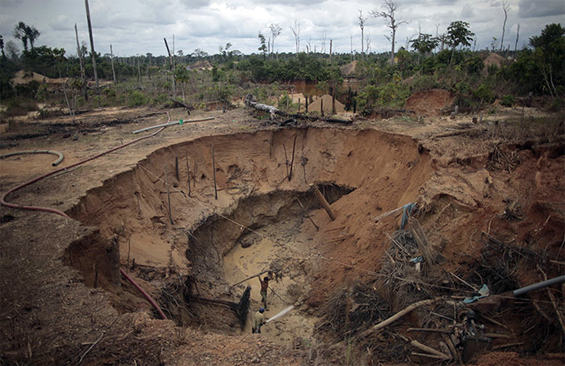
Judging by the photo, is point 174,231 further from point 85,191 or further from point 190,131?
point 190,131

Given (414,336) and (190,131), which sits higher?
(190,131)

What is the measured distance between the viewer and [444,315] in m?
5.48

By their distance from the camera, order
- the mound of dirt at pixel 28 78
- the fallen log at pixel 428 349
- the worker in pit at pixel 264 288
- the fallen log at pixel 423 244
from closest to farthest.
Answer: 1. the fallen log at pixel 428 349
2. the fallen log at pixel 423 244
3. the worker in pit at pixel 264 288
4. the mound of dirt at pixel 28 78

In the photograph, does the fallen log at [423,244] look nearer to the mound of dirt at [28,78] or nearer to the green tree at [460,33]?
the green tree at [460,33]

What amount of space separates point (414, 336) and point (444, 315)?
63 centimetres

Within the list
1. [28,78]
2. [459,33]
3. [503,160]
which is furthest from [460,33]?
[28,78]

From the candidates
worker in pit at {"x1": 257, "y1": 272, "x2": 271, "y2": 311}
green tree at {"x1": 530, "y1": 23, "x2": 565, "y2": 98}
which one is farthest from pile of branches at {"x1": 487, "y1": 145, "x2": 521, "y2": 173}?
green tree at {"x1": 530, "y1": 23, "x2": 565, "y2": 98}

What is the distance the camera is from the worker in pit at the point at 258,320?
8163mm

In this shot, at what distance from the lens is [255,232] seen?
10.2 metres

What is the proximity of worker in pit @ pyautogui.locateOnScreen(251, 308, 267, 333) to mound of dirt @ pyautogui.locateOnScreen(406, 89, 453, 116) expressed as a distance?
13574mm

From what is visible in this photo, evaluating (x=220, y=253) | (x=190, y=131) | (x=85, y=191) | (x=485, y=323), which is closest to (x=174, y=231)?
(x=220, y=253)

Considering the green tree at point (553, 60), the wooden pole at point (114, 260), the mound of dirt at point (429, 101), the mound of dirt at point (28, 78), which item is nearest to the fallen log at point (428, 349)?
the wooden pole at point (114, 260)

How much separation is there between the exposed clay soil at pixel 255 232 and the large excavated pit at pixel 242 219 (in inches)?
2.1

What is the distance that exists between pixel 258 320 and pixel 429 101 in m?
15.9
